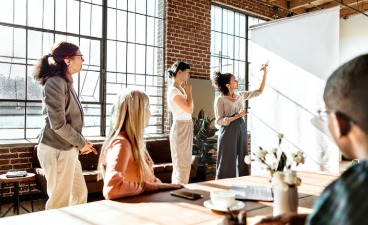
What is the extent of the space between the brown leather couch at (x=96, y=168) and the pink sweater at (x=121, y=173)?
8.13 ft

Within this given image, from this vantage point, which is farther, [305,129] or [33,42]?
[33,42]

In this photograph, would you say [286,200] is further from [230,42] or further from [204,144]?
[230,42]

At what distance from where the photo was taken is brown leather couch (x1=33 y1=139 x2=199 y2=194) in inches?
163

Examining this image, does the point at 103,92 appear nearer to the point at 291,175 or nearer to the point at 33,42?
the point at 33,42

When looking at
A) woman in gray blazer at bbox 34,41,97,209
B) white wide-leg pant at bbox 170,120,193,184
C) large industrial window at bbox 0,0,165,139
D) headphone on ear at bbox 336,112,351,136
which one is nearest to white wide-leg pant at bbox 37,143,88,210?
woman in gray blazer at bbox 34,41,97,209

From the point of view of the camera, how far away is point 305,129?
3.77 metres

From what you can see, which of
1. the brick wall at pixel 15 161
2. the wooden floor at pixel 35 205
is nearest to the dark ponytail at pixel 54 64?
the wooden floor at pixel 35 205

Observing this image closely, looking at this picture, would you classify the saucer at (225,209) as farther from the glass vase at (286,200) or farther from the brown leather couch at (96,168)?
the brown leather couch at (96,168)

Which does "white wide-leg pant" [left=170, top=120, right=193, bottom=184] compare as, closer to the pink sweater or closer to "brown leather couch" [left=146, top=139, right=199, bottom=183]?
"brown leather couch" [left=146, top=139, right=199, bottom=183]

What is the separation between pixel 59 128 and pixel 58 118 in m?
0.07

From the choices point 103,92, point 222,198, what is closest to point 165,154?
point 103,92

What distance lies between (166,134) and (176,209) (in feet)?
14.2

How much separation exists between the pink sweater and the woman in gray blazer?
0.78 m

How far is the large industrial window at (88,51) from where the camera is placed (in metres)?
4.46
